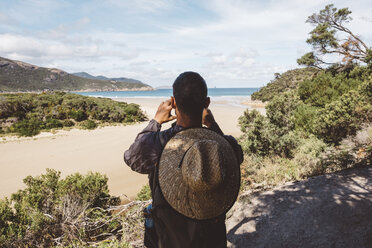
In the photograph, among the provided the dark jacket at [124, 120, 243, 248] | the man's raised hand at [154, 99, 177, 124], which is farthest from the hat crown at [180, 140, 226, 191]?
the man's raised hand at [154, 99, 177, 124]

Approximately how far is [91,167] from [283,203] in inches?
359

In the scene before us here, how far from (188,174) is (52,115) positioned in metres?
23.2

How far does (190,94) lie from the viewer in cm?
132

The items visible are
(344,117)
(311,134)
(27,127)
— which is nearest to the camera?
(344,117)

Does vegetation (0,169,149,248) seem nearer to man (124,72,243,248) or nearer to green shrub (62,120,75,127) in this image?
man (124,72,243,248)

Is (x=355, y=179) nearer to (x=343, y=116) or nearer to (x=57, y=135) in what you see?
(x=343, y=116)

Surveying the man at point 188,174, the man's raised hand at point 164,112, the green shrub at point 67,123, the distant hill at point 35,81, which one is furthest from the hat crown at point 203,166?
the distant hill at point 35,81

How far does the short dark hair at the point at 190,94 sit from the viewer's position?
132 centimetres

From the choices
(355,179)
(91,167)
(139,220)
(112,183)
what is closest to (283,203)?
(355,179)

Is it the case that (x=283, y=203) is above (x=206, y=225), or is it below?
below

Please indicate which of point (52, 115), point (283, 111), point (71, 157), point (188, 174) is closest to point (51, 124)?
point (52, 115)

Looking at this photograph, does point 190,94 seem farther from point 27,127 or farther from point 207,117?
point 27,127

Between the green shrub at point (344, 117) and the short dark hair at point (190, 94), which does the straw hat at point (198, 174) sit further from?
the green shrub at point (344, 117)

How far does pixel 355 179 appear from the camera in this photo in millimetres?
4965
